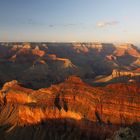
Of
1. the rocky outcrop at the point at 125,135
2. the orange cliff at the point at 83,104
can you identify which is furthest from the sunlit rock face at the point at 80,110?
the rocky outcrop at the point at 125,135

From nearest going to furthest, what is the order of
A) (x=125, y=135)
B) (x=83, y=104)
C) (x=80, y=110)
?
(x=125, y=135) < (x=80, y=110) < (x=83, y=104)

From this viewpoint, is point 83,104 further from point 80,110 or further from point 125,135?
point 125,135

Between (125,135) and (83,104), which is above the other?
(125,135)

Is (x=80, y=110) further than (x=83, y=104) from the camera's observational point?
No

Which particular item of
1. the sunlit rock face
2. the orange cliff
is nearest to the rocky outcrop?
the sunlit rock face

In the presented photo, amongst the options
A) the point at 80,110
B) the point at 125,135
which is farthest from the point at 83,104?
the point at 125,135

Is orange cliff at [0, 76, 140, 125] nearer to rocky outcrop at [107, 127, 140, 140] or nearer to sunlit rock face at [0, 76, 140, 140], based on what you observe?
sunlit rock face at [0, 76, 140, 140]

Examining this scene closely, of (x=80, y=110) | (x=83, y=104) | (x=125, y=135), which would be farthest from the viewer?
(x=83, y=104)

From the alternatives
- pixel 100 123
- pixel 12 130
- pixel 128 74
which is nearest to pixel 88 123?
pixel 100 123

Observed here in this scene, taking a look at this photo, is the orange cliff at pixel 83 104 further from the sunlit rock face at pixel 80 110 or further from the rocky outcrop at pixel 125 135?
the rocky outcrop at pixel 125 135

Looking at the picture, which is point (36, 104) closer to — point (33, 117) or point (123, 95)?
point (33, 117)
